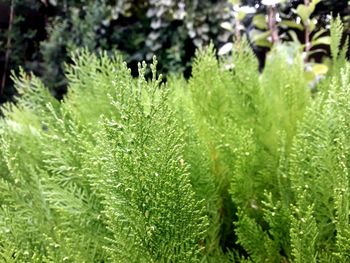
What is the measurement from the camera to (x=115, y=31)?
121 inches

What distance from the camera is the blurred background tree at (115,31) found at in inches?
113

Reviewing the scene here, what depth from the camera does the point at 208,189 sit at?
63 cm

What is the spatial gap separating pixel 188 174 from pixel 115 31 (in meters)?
2.74

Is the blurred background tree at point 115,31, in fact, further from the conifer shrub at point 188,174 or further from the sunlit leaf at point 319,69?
the conifer shrub at point 188,174

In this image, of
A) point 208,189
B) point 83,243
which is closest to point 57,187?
point 83,243

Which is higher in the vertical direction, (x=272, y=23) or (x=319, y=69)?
(x=272, y=23)

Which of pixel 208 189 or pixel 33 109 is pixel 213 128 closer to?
pixel 208 189

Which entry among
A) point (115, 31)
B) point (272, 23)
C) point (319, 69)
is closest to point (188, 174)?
point (319, 69)

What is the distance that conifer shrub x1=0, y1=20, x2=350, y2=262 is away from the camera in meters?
0.44

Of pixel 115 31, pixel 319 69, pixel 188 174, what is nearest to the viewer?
pixel 188 174

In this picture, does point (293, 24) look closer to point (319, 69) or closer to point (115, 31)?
point (319, 69)

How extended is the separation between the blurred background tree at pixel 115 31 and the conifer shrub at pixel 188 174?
175 cm

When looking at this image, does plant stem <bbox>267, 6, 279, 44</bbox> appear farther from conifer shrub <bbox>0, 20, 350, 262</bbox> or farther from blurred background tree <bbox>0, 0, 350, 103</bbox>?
conifer shrub <bbox>0, 20, 350, 262</bbox>

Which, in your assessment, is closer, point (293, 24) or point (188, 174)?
point (188, 174)
